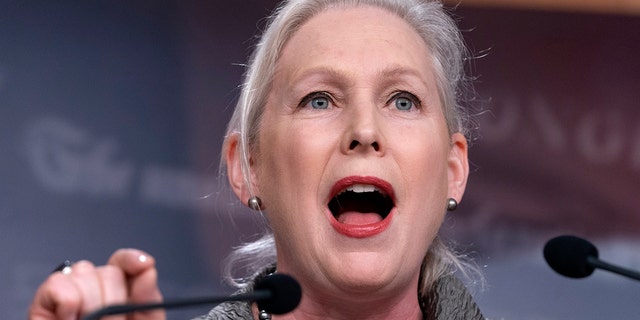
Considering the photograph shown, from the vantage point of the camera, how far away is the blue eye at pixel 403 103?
7.96 ft

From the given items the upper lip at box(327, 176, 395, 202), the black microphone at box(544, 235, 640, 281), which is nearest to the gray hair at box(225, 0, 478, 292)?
the upper lip at box(327, 176, 395, 202)

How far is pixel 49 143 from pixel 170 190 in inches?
12.8

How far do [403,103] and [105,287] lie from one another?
0.83 metres

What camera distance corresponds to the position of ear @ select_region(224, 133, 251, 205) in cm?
251

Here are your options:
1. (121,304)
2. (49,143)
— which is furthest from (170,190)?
→ (121,304)

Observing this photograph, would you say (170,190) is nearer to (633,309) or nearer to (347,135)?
(347,135)

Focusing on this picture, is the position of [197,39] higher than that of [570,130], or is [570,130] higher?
[197,39]

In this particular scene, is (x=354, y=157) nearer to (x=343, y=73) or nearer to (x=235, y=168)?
(x=343, y=73)

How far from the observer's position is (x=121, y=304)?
5.66 ft

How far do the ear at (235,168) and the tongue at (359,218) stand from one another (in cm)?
18

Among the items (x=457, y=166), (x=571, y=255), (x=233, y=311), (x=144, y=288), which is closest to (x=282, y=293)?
(x=144, y=288)

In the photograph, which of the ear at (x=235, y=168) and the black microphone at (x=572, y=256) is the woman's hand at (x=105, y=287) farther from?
the ear at (x=235, y=168)

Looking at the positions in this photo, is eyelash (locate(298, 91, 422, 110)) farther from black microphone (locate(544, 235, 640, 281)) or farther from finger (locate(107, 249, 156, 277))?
finger (locate(107, 249, 156, 277))

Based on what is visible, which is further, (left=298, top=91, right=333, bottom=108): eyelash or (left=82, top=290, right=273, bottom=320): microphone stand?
(left=298, top=91, right=333, bottom=108): eyelash
